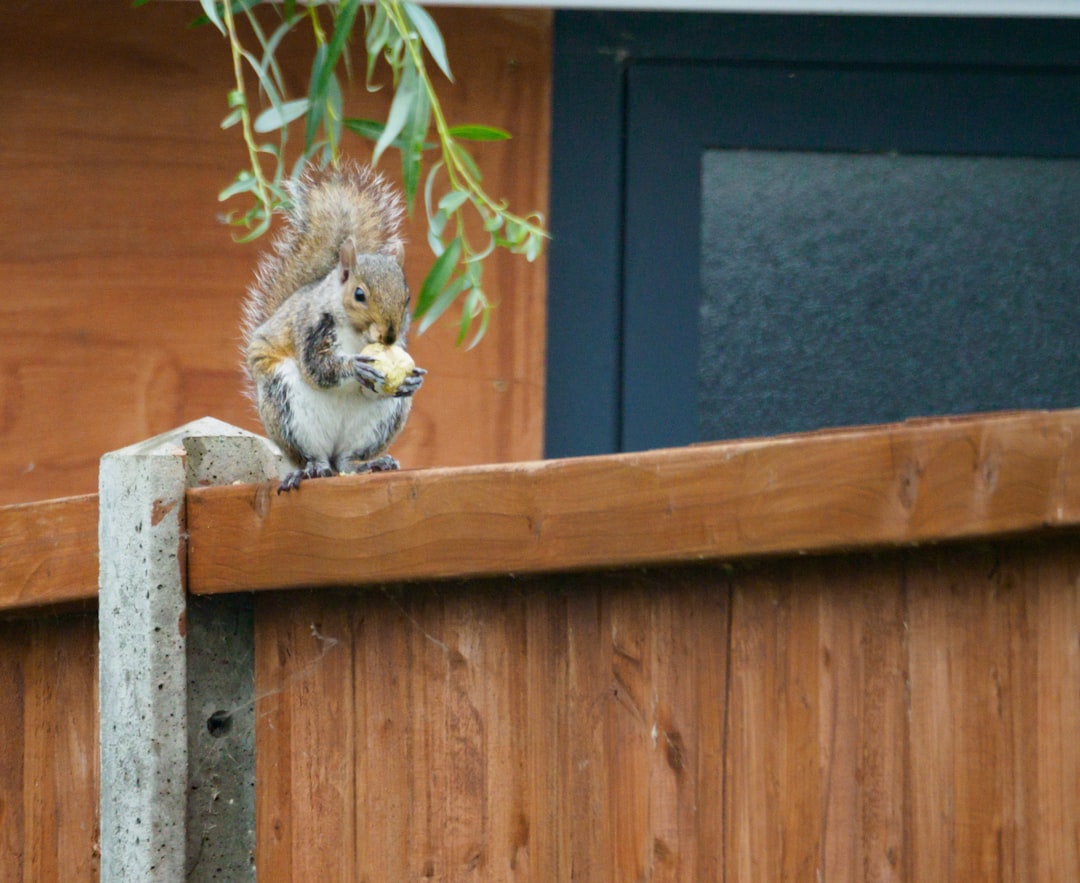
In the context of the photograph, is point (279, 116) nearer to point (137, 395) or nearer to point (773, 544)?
point (773, 544)

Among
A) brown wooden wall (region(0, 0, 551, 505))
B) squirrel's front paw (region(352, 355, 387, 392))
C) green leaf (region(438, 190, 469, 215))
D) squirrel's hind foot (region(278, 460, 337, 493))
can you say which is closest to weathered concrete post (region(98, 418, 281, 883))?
squirrel's hind foot (region(278, 460, 337, 493))

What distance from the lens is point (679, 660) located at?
3.98 ft

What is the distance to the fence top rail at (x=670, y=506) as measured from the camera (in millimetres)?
1062

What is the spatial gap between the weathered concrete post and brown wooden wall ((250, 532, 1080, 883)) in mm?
38

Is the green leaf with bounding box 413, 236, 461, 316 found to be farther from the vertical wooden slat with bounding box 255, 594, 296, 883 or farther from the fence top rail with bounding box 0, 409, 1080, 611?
the vertical wooden slat with bounding box 255, 594, 296, 883

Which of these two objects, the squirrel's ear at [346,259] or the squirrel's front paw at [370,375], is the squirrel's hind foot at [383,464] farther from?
the squirrel's ear at [346,259]

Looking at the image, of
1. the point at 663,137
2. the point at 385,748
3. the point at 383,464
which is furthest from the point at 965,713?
the point at 663,137

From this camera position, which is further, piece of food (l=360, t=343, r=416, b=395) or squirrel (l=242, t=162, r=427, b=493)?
squirrel (l=242, t=162, r=427, b=493)

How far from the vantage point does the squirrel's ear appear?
1.82 m

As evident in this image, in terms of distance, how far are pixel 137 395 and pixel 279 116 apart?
1.24m

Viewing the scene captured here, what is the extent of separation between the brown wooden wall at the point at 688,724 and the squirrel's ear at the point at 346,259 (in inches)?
21.1

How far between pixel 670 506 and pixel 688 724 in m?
0.19

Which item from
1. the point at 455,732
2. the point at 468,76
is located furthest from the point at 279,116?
the point at 468,76

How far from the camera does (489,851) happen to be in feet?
4.29
